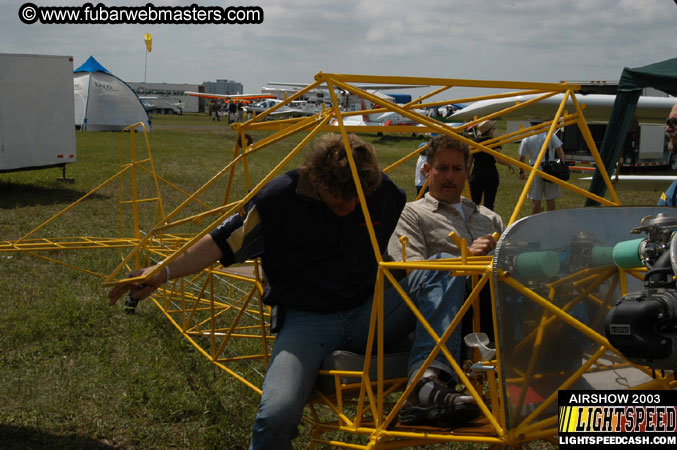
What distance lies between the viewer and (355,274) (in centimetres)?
328

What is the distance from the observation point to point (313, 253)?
Result: 3219mm

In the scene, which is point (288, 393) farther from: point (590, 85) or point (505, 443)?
point (590, 85)

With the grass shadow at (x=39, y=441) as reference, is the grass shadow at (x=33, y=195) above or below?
above

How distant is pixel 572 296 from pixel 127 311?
15.0 ft

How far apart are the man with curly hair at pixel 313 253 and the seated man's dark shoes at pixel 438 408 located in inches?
18.5

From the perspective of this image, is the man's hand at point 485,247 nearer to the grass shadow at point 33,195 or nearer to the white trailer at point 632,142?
the grass shadow at point 33,195

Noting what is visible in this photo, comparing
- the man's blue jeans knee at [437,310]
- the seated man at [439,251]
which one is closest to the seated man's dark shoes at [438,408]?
the seated man at [439,251]

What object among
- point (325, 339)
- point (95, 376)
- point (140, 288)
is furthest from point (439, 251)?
point (95, 376)

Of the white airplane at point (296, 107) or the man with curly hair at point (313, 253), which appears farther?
the white airplane at point (296, 107)

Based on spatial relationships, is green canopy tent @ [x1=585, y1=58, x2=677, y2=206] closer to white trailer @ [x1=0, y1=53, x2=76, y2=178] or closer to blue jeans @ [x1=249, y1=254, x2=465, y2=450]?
blue jeans @ [x1=249, y1=254, x2=465, y2=450]

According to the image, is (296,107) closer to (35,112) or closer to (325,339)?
(35,112)

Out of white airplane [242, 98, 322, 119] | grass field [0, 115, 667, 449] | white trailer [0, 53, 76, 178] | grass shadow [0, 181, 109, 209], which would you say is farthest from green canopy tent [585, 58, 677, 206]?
white airplane [242, 98, 322, 119]

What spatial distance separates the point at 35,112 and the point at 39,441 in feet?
35.7

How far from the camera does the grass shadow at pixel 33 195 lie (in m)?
12.0
